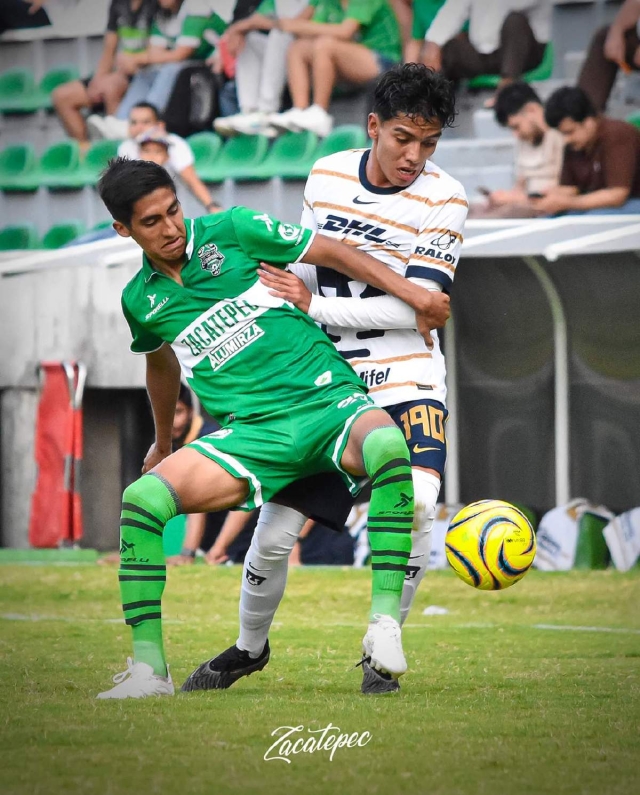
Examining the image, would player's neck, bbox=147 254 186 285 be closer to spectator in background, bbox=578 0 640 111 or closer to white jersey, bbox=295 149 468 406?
white jersey, bbox=295 149 468 406

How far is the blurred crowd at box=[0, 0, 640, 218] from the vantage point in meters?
11.8

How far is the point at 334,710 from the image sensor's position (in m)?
4.44

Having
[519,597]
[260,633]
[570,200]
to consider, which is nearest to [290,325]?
[260,633]

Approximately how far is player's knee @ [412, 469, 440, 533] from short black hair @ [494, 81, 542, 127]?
7.64m

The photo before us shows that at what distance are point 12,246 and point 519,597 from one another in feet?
23.9

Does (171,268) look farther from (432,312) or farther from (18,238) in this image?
(18,238)

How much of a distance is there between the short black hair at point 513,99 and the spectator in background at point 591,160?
0.20m

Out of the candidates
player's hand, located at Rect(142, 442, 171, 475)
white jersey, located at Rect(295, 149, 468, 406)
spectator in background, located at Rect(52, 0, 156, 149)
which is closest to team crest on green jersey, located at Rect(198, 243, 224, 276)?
white jersey, located at Rect(295, 149, 468, 406)

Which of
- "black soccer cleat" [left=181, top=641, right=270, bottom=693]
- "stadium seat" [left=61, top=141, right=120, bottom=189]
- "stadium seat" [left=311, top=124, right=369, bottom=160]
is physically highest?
"stadium seat" [left=311, top=124, right=369, bottom=160]

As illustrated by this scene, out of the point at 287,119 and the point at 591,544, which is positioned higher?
the point at 287,119

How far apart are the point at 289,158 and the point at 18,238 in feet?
10.7

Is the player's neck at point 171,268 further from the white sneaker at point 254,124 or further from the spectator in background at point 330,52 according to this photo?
the white sneaker at point 254,124

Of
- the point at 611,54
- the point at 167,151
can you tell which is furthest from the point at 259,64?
the point at 611,54

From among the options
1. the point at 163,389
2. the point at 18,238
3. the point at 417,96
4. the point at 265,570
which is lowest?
the point at 18,238
